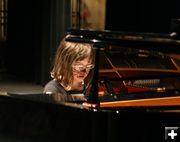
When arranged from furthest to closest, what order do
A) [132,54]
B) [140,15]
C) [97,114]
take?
[140,15] → [132,54] → [97,114]

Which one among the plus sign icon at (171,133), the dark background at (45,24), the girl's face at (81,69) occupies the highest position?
the girl's face at (81,69)

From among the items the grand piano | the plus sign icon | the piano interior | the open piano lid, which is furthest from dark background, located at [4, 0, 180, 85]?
the plus sign icon

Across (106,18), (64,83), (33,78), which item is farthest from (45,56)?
(64,83)

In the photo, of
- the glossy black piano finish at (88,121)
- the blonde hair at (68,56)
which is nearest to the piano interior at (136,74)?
the blonde hair at (68,56)

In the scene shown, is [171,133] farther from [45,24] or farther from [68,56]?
[45,24]

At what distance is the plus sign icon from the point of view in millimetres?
2223

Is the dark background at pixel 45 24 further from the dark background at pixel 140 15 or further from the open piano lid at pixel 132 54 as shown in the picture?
the open piano lid at pixel 132 54

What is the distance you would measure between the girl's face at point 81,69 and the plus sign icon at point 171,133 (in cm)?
69

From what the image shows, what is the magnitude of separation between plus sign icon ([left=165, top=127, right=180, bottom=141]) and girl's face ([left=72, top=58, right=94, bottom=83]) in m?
0.69

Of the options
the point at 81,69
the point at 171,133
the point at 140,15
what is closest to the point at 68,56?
the point at 81,69

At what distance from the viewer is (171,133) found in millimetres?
2229

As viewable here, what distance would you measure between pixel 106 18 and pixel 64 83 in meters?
7.00

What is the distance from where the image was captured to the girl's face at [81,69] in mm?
2787

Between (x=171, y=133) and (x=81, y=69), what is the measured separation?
A: 0.75m
